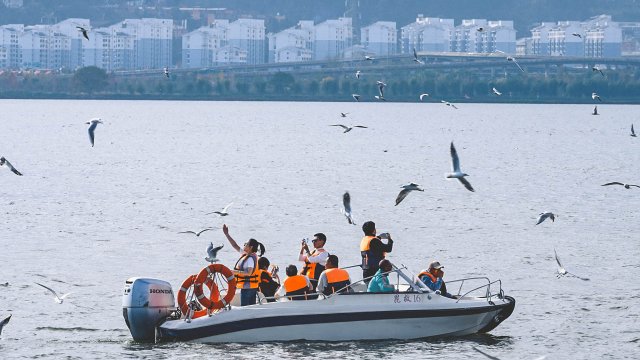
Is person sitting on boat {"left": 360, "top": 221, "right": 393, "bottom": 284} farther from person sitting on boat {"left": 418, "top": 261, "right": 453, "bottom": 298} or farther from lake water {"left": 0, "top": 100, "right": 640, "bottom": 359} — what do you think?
lake water {"left": 0, "top": 100, "right": 640, "bottom": 359}

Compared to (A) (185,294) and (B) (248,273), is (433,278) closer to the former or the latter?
(B) (248,273)

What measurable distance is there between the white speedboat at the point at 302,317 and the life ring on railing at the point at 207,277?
25 cm

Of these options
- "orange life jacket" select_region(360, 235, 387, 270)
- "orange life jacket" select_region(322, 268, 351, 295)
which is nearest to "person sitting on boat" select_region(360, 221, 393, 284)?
"orange life jacket" select_region(360, 235, 387, 270)

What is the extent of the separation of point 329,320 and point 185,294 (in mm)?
3013

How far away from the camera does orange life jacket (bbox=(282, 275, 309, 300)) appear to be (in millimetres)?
30609

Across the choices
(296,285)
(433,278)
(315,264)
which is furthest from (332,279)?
(433,278)

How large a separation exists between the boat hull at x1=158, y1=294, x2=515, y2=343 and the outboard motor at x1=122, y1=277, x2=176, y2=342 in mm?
303

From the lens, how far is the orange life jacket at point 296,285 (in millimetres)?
30609

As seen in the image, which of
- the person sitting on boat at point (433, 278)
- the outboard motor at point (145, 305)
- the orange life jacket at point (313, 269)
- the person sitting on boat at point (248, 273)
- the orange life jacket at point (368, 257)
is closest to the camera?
the person sitting on boat at point (248, 273)

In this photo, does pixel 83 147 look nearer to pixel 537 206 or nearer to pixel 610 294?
pixel 537 206

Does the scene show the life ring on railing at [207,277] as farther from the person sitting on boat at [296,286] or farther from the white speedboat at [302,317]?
the person sitting on boat at [296,286]

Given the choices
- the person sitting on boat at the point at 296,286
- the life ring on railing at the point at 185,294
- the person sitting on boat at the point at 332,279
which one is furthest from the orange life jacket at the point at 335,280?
the life ring on railing at the point at 185,294

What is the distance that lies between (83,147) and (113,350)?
337 feet

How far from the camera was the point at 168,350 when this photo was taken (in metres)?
31.1
